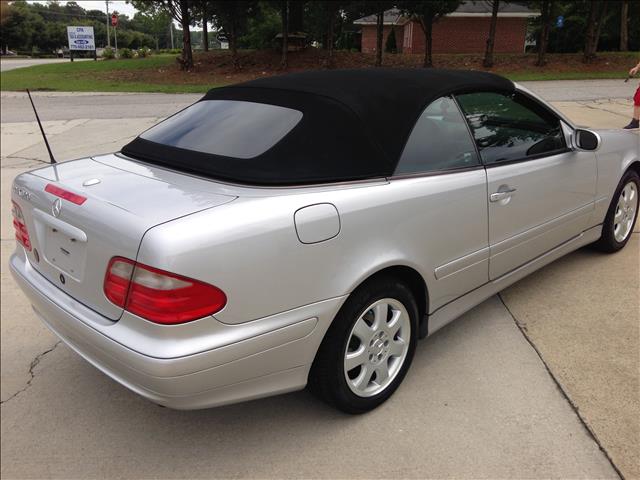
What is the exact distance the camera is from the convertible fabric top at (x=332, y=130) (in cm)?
232

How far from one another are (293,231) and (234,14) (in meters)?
21.2

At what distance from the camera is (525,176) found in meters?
3.12

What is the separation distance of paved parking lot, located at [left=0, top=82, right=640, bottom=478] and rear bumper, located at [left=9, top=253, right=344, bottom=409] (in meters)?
0.37

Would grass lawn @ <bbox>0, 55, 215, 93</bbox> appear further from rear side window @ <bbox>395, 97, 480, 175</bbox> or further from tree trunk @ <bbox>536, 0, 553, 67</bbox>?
rear side window @ <bbox>395, 97, 480, 175</bbox>

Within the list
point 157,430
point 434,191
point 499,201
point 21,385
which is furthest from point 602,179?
point 21,385

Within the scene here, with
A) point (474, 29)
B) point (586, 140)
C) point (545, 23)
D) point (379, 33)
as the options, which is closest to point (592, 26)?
point (545, 23)

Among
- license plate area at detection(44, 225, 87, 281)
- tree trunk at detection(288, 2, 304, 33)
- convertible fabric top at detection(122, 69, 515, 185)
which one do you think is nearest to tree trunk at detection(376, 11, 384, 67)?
tree trunk at detection(288, 2, 304, 33)

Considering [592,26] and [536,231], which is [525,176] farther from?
[592,26]

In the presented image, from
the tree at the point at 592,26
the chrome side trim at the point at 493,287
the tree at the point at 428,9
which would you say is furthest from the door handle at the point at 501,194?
the tree at the point at 592,26

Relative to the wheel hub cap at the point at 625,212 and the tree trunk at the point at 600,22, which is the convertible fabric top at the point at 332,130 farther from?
the tree trunk at the point at 600,22

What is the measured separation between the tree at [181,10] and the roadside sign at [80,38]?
20.5 m

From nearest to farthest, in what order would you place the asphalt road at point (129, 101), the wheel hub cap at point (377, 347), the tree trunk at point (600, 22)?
the wheel hub cap at point (377, 347) < the asphalt road at point (129, 101) < the tree trunk at point (600, 22)

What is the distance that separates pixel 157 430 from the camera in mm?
2506

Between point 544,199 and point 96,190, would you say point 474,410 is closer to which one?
point 544,199
